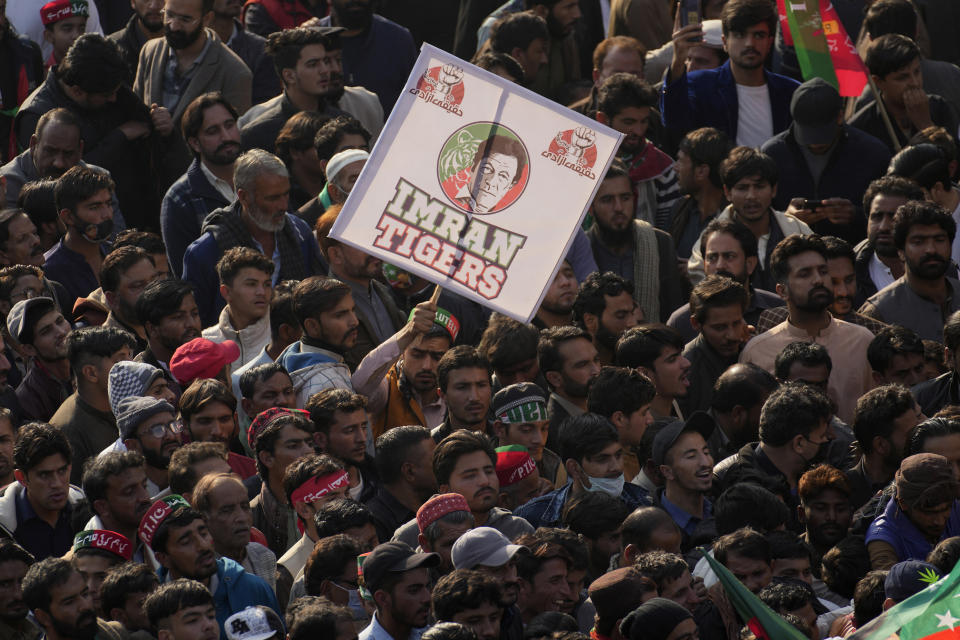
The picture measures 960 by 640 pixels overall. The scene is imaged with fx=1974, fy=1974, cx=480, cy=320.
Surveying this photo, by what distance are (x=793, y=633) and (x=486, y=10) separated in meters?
9.14

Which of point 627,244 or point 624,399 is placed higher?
point 627,244

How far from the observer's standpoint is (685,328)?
11.4 meters

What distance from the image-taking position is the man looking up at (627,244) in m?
11.8

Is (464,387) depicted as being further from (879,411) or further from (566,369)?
(879,411)

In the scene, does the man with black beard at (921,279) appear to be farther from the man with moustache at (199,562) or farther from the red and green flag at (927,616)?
the man with moustache at (199,562)

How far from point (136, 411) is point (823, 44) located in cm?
586

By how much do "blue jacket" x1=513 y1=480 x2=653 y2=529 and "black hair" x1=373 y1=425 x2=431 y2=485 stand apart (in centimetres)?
59

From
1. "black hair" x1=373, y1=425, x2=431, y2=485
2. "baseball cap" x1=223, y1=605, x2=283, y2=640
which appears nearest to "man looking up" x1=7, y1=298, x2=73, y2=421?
"black hair" x1=373, y1=425, x2=431, y2=485

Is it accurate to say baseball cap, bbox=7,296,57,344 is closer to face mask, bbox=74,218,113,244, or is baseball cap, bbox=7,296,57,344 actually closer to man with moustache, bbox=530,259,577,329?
face mask, bbox=74,218,113,244

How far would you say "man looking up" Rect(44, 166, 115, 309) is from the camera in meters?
12.1

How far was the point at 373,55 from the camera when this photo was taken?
14.4m

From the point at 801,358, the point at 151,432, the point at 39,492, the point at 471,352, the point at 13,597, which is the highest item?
the point at 801,358

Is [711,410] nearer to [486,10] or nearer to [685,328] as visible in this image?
[685,328]

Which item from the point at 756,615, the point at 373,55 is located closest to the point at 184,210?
the point at 373,55
